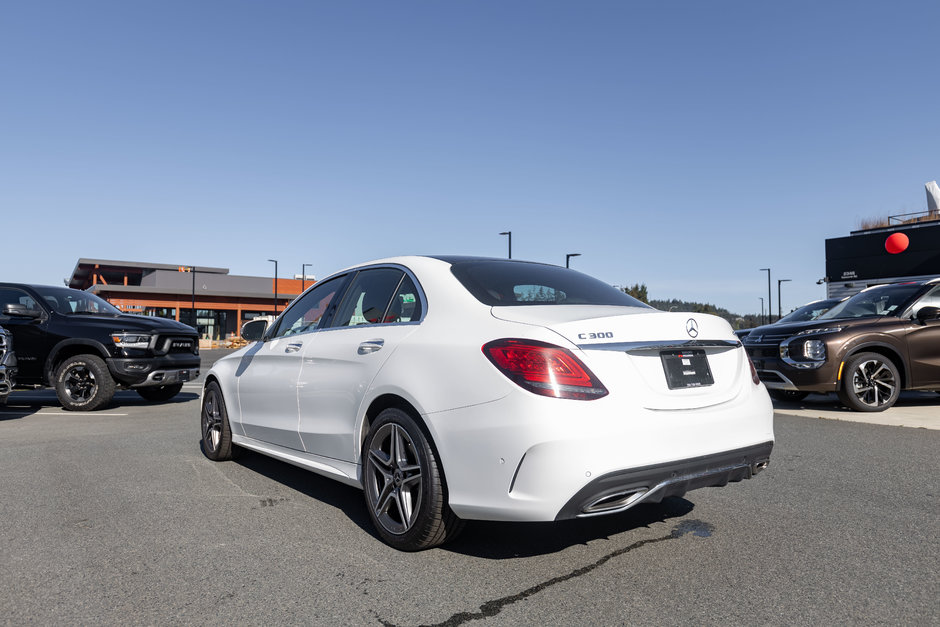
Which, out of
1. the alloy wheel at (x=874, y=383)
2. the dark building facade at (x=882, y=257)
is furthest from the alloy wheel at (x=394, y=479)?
the dark building facade at (x=882, y=257)

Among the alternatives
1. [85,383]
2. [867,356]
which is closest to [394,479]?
[867,356]

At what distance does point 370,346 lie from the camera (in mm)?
3982

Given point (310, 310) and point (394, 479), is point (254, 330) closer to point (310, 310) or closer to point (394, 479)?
point (310, 310)

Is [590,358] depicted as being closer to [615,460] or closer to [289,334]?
[615,460]

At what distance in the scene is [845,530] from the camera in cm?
388

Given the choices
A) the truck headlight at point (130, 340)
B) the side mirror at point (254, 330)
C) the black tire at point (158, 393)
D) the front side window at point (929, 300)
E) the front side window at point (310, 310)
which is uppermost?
the front side window at point (929, 300)

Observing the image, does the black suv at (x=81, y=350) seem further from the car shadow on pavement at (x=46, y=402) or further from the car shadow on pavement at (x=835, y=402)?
the car shadow on pavement at (x=835, y=402)

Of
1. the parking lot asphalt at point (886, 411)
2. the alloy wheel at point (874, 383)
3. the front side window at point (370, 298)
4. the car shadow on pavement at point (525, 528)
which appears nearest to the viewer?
the car shadow on pavement at point (525, 528)

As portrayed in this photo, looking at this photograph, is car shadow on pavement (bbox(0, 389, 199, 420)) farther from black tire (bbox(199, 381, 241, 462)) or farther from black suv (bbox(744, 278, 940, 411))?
black suv (bbox(744, 278, 940, 411))

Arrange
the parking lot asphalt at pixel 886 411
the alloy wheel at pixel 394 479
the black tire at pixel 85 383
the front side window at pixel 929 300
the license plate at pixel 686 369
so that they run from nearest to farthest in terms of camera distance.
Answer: the license plate at pixel 686 369 → the alloy wheel at pixel 394 479 → the parking lot asphalt at pixel 886 411 → the front side window at pixel 929 300 → the black tire at pixel 85 383

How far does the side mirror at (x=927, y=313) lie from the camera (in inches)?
345

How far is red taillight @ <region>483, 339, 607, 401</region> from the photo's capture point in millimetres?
3055

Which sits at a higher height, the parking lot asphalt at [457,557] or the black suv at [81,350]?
the black suv at [81,350]

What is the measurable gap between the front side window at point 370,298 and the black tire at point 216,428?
1857mm
